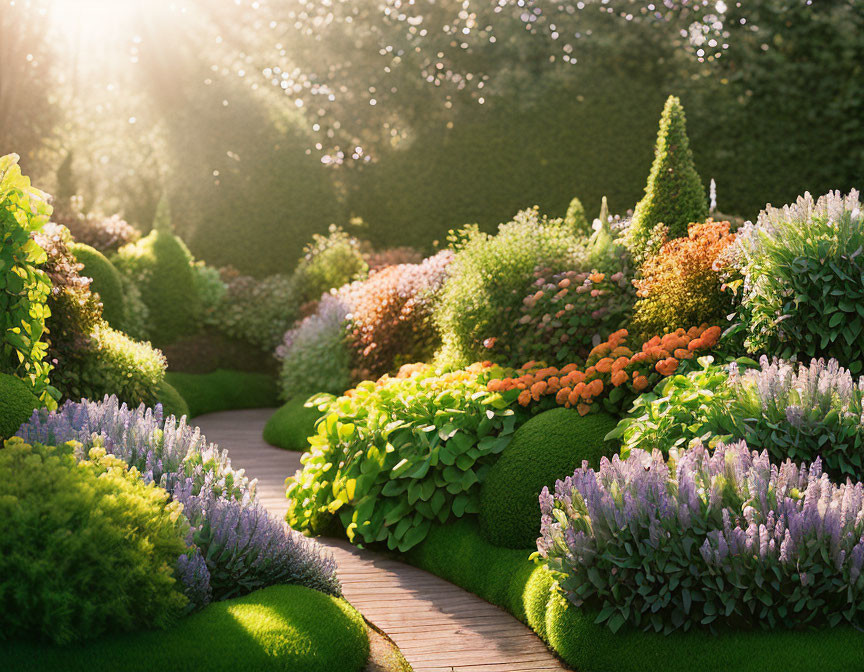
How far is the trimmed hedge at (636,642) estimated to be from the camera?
12.4 feet

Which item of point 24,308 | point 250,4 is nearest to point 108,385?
point 24,308

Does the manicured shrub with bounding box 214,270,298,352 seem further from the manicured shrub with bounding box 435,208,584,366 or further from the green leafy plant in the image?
the green leafy plant

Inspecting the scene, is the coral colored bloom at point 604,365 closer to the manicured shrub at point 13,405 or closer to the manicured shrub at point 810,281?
the manicured shrub at point 810,281

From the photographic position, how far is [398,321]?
34.0 ft

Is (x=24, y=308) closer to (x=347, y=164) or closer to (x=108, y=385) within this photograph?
(x=108, y=385)

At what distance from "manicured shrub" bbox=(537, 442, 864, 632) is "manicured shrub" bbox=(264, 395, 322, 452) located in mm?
6304

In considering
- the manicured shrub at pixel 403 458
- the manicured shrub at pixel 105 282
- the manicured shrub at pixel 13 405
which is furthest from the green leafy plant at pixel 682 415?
the manicured shrub at pixel 105 282

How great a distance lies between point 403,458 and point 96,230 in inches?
428

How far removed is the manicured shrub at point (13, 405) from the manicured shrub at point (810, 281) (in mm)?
4407

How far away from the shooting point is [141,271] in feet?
47.9

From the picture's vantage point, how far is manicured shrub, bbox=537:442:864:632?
3.92 metres

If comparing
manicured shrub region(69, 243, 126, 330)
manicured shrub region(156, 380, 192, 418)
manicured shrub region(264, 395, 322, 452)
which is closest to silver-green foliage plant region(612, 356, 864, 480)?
manicured shrub region(156, 380, 192, 418)

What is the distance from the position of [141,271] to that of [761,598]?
12667 millimetres

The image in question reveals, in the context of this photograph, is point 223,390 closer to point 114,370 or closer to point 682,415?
point 114,370
